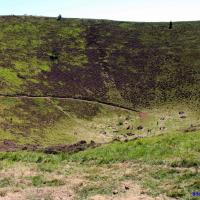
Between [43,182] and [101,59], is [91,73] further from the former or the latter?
[43,182]

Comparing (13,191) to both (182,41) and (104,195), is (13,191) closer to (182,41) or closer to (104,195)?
(104,195)

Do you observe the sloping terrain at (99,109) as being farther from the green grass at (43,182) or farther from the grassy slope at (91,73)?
the grassy slope at (91,73)

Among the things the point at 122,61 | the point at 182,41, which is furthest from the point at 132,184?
the point at 182,41

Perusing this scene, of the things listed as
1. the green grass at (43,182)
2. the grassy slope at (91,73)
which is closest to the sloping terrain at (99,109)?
the green grass at (43,182)

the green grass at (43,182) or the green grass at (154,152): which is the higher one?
the green grass at (154,152)

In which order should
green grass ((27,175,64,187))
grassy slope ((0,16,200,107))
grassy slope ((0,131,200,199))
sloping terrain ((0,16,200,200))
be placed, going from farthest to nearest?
grassy slope ((0,16,200,107)) → green grass ((27,175,64,187)) → sloping terrain ((0,16,200,200)) → grassy slope ((0,131,200,199))

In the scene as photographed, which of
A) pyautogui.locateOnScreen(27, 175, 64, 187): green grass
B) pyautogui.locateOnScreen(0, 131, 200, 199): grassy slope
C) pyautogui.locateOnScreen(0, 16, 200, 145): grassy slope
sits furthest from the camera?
pyautogui.locateOnScreen(0, 16, 200, 145): grassy slope

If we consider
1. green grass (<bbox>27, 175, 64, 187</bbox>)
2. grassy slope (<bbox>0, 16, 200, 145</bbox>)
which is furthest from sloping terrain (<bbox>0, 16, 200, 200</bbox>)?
grassy slope (<bbox>0, 16, 200, 145</bbox>)

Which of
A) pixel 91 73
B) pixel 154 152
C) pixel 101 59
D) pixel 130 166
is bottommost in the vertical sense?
pixel 130 166

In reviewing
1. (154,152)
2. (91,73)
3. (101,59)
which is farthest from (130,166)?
(101,59)

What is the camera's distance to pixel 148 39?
134 m

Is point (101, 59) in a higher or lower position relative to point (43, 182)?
higher

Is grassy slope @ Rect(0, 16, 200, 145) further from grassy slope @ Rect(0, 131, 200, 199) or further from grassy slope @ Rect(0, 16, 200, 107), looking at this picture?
grassy slope @ Rect(0, 131, 200, 199)

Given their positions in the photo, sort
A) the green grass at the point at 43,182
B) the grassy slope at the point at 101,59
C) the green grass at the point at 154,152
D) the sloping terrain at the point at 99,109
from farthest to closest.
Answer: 1. the grassy slope at the point at 101,59
2. the green grass at the point at 154,152
3. the green grass at the point at 43,182
4. the sloping terrain at the point at 99,109
